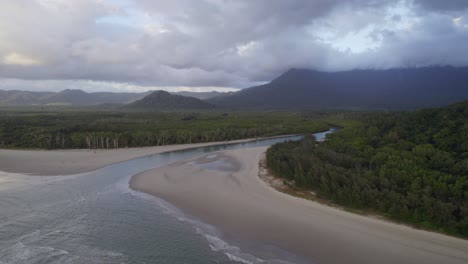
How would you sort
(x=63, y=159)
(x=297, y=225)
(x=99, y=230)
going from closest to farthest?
(x=99, y=230)
(x=297, y=225)
(x=63, y=159)

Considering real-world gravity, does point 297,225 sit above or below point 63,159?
above

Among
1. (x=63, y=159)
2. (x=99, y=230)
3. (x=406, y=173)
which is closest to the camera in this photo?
(x=99, y=230)

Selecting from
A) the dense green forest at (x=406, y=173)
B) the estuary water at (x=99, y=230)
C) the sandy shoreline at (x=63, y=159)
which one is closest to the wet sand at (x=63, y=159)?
the sandy shoreline at (x=63, y=159)

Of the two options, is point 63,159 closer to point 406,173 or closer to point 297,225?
point 297,225

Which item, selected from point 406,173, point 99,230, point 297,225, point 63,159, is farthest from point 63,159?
point 406,173

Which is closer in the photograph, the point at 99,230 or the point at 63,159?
the point at 99,230

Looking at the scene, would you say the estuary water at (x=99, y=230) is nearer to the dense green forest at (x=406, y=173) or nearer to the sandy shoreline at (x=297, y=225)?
the sandy shoreline at (x=297, y=225)

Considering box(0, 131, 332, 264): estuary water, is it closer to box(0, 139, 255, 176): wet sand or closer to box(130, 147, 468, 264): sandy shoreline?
box(130, 147, 468, 264): sandy shoreline
